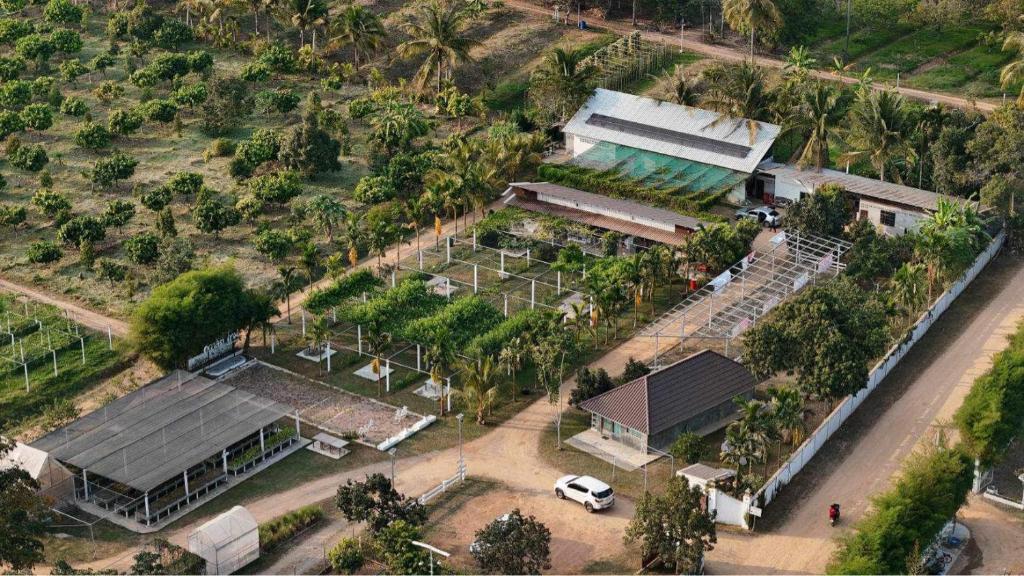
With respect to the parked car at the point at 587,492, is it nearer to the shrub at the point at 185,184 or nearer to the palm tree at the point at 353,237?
the palm tree at the point at 353,237

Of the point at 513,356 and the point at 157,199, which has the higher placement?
the point at 157,199

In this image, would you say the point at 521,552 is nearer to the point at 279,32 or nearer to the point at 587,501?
the point at 587,501

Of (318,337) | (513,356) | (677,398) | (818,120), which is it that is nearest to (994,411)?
(677,398)

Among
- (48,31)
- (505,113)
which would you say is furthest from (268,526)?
(48,31)

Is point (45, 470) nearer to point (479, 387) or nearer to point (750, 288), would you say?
point (479, 387)

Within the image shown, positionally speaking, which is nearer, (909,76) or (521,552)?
(521,552)

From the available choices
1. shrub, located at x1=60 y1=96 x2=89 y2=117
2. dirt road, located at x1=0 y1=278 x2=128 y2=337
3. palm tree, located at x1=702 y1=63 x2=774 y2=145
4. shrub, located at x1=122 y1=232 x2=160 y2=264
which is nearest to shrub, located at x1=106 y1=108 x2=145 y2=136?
shrub, located at x1=60 y1=96 x2=89 y2=117
